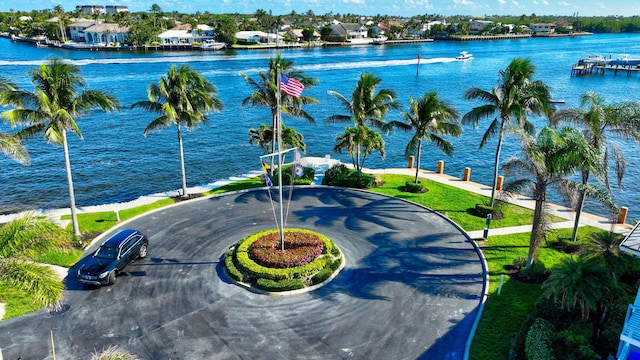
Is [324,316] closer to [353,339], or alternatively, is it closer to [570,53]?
[353,339]

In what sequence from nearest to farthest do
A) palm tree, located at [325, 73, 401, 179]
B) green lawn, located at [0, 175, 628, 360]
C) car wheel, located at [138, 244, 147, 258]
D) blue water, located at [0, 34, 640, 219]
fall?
green lawn, located at [0, 175, 628, 360], car wheel, located at [138, 244, 147, 258], palm tree, located at [325, 73, 401, 179], blue water, located at [0, 34, 640, 219]

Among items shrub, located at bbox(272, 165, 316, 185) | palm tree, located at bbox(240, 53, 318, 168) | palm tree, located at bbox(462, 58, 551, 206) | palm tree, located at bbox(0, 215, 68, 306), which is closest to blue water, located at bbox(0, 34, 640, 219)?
shrub, located at bbox(272, 165, 316, 185)

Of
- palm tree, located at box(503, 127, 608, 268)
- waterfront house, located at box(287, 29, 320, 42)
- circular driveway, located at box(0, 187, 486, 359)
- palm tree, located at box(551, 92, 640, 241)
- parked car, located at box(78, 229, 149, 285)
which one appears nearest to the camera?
circular driveway, located at box(0, 187, 486, 359)

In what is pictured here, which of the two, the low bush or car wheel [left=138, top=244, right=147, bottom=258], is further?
the low bush

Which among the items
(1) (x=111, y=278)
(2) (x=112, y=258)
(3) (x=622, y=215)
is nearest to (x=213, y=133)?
(2) (x=112, y=258)

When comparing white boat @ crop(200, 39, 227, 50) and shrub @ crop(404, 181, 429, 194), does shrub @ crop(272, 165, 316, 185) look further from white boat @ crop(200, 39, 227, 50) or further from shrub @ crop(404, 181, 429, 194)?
white boat @ crop(200, 39, 227, 50)

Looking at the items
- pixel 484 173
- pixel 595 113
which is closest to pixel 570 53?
pixel 484 173

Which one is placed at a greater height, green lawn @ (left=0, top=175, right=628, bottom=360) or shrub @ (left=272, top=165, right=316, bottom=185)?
shrub @ (left=272, top=165, right=316, bottom=185)
